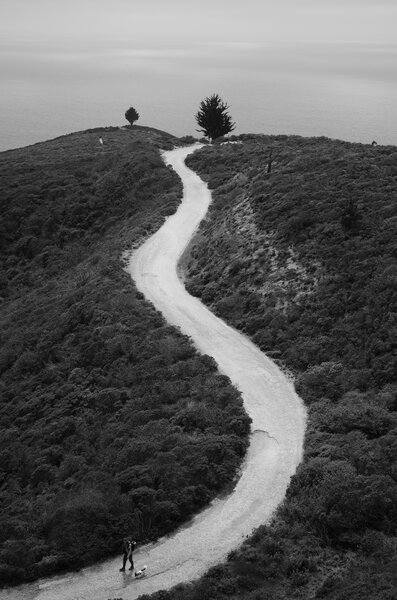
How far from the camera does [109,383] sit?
29203 mm

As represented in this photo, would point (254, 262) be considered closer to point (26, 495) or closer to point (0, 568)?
point (26, 495)

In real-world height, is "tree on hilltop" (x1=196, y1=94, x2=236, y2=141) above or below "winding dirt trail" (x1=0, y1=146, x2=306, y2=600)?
above

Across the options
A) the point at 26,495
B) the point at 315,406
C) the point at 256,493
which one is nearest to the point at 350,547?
the point at 256,493

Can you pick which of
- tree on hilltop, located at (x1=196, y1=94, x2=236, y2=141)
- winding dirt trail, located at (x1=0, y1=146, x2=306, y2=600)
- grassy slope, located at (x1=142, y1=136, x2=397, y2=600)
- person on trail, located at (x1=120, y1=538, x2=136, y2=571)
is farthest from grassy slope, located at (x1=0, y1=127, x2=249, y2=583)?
tree on hilltop, located at (x1=196, y1=94, x2=236, y2=141)

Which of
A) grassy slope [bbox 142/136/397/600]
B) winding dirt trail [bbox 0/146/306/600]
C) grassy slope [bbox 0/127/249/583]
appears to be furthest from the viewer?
grassy slope [bbox 0/127/249/583]

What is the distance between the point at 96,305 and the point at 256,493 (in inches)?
779

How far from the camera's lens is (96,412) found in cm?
2717

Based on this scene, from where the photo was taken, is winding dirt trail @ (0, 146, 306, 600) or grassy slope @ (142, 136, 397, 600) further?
winding dirt trail @ (0, 146, 306, 600)

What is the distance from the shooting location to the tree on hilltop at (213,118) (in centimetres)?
8456

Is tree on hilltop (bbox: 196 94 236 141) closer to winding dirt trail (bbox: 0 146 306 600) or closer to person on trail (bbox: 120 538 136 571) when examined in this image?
winding dirt trail (bbox: 0 146 306 600)

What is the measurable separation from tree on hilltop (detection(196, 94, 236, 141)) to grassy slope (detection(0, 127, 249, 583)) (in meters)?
35.8

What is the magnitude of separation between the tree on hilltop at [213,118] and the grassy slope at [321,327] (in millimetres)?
29245

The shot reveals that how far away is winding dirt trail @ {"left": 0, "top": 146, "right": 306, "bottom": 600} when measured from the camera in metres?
17.2

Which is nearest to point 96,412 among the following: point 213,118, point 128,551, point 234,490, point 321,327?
point 234,490
